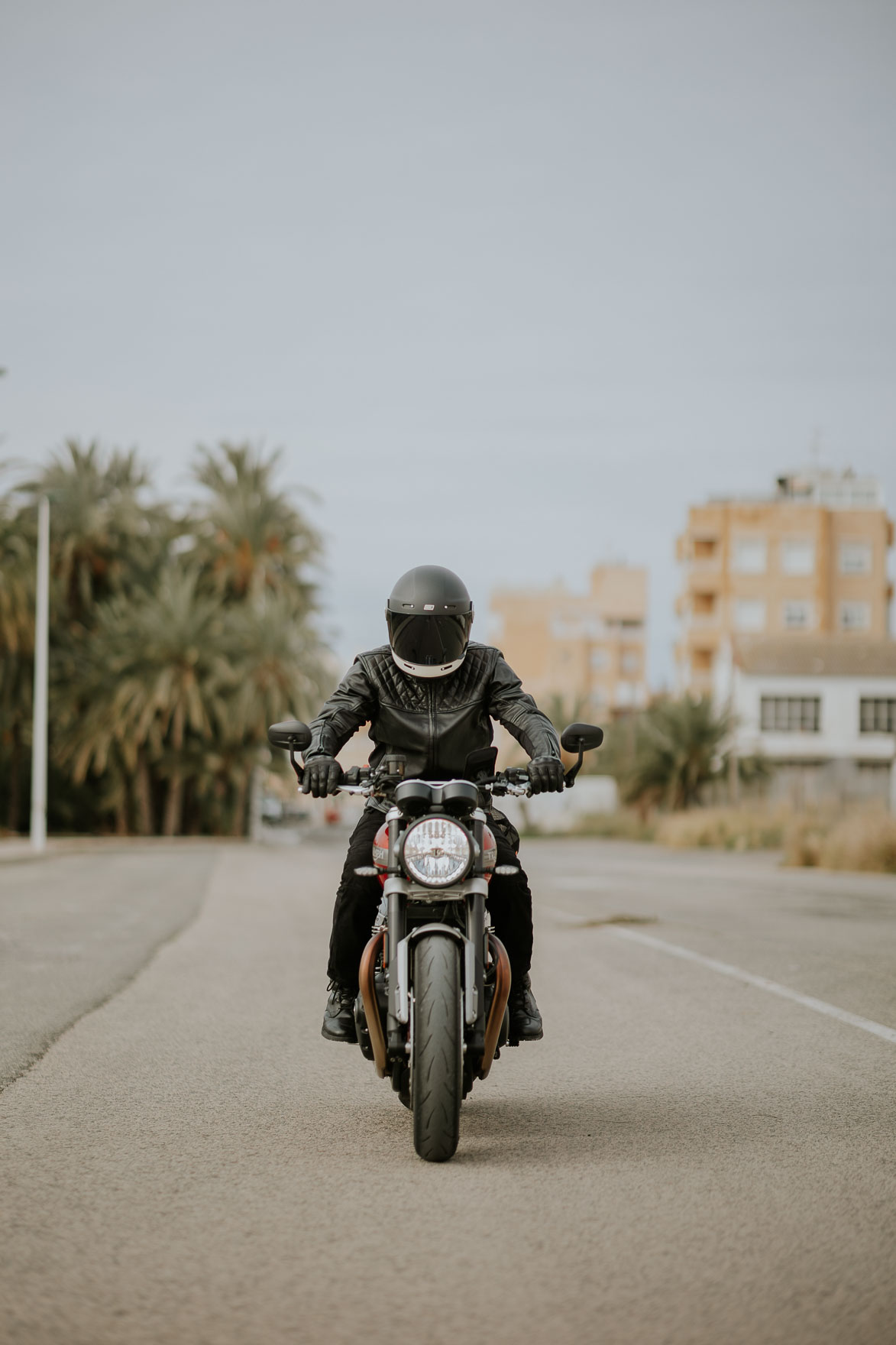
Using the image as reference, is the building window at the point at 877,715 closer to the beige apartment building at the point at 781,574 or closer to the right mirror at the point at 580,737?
the beige apartment building at the point at 781,574

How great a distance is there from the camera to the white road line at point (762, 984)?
7.68 metres

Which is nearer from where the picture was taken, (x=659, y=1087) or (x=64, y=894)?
(x=659, y=1087)

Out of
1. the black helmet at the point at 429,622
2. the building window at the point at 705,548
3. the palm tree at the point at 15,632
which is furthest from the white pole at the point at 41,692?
the building window at the point at 705,548

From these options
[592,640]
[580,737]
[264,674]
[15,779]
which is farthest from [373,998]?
[592,640]

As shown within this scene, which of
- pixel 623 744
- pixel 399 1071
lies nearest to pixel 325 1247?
pixel 399 1071

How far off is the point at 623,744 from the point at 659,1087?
153ft

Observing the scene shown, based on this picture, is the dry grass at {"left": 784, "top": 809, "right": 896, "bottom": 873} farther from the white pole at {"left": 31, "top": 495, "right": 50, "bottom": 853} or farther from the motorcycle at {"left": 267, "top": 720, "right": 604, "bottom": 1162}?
the motorcycle at {"left": 267, "top": 720, "right": 604, "bottom": 1162}

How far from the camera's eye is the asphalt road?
3.44m

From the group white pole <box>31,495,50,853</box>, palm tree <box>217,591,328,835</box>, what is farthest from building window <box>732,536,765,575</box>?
white pole <box>31,495,50,853</box>

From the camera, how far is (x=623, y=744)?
52531 mm

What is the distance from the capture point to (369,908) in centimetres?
524

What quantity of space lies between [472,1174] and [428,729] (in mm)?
1521

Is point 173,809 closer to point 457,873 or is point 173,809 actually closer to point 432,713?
point 432,713

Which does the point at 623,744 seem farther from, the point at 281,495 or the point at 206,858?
the point at 206,858
